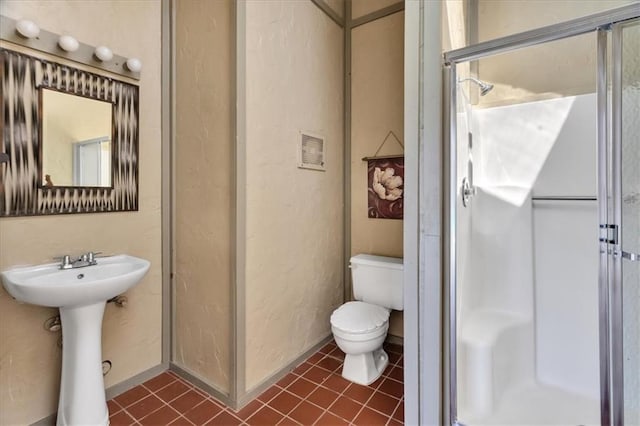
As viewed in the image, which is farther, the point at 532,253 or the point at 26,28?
the point at 532,253

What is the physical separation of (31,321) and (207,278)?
83cm

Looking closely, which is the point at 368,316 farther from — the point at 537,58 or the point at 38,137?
the point at 38,137

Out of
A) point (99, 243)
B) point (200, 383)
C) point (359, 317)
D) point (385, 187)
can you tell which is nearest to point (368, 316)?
point (359, 317)

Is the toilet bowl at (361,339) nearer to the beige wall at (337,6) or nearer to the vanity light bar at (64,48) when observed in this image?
the vanity light bar at (64,48)

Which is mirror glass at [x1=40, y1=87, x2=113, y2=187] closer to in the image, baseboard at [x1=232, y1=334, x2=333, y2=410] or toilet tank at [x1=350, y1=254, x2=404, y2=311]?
baseboard at [x1=232, y1=334, x2=333, y2=410]

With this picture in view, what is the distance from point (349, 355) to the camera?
204 cm

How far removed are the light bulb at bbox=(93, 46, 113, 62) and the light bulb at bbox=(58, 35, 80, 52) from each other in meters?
0.10

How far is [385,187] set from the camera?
2.42 meters

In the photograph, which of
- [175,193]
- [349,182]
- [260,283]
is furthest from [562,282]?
[175,193]

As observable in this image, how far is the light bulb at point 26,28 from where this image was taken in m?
1.43

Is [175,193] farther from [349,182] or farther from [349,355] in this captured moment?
[349,355]

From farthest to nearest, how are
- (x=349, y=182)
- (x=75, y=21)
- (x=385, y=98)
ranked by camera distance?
(x=349, y=182) < (x=385, y=98) < (x=75, y=21)

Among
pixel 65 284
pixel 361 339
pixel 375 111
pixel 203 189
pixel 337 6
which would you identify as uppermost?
pixel 337 6

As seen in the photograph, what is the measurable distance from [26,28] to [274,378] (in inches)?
87.2
